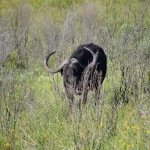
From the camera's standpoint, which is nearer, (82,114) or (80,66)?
(82,114)

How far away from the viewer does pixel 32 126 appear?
16.4 ft

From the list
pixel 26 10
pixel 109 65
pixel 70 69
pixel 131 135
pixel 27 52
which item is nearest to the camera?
pixel 131 135

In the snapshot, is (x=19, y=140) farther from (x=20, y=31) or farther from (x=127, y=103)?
(x=20, y=31)

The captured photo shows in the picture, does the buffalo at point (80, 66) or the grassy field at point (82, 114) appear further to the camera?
the buffalo at point (80, 66)

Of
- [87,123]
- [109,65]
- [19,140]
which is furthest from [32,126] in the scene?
[109,65]

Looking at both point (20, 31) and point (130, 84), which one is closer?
point (130, 84)

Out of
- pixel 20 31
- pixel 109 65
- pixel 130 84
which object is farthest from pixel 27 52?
pixel 130 84

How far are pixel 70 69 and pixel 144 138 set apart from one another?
3.28 metres

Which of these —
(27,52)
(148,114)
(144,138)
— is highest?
(148,114)

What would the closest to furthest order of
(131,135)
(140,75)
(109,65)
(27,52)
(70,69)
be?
(131,135), (140,75), (70,69), (109,65), (27,52)

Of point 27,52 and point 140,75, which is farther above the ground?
point 140,75

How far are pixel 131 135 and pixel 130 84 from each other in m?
1.99

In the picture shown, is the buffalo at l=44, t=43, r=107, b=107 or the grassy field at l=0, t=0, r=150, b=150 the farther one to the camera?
the buffalo at l=44, t=43, r=107, b=107

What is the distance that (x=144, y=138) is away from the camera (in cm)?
386
